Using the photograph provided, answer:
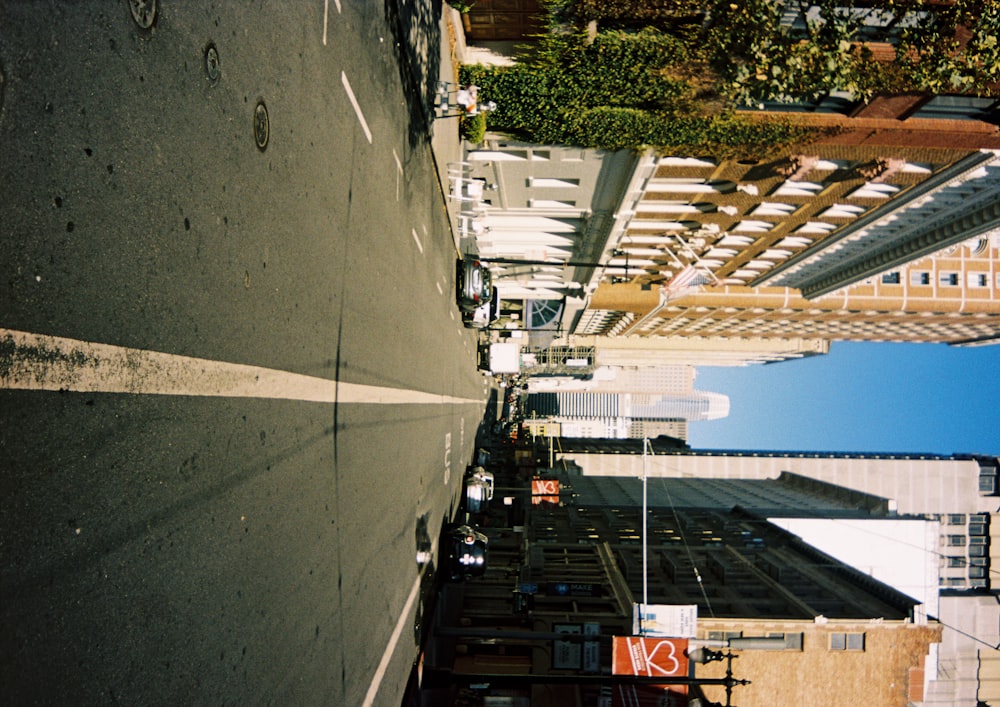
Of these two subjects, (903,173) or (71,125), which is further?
(903,173)

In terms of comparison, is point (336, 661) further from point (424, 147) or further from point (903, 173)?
point (903, 173)

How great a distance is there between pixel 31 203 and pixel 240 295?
2833mm

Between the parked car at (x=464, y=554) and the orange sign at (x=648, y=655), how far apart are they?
205 inches

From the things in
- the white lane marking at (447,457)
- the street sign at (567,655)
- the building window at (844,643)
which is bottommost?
the building window at (844,643)

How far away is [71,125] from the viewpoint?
436cm

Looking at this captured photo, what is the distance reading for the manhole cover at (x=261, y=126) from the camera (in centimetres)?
728

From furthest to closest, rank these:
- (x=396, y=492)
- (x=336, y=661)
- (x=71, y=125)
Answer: (x=396, y=492), (x=336, y=661), (x=71, y=125)

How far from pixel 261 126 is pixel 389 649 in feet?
35.3

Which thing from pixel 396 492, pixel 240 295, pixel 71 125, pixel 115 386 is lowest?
pixel 396 492

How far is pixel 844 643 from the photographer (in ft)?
83.3

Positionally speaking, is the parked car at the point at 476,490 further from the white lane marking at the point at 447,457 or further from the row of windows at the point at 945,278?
the row of windows at the point at 945,278

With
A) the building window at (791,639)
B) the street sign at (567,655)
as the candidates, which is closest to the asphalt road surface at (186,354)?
the street sign at (567,655)

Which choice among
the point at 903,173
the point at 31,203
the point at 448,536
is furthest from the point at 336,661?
the point at 903,173

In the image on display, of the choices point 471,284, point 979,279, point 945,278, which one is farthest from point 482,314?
point 979,279
